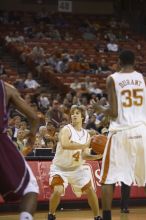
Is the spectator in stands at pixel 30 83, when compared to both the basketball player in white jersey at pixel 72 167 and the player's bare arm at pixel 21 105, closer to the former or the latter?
the basketball player in white jersey at pixel 72 167

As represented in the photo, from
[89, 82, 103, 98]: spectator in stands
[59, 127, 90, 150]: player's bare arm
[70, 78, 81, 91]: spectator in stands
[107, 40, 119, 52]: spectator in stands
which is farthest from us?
[107, 40, 119, 52]: spectator in stands

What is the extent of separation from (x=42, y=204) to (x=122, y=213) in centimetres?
140

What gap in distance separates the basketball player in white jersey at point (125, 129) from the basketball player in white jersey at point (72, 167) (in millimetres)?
1581

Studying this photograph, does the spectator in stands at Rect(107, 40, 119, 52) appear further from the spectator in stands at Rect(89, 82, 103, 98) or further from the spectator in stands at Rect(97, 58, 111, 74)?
the spectator in stands at Rect(89, 82, 103, 98)

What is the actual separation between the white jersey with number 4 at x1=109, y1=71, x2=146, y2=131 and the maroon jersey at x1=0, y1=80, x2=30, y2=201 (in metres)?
1.86

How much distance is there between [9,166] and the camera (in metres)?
5.00

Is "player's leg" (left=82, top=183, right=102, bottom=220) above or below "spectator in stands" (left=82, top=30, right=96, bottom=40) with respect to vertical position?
below

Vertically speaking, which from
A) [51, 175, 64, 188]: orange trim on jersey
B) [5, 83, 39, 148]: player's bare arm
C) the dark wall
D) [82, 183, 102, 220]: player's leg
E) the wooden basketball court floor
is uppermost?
the dark wall

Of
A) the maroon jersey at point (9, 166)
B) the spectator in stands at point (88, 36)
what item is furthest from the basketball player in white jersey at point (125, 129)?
the spectator in stands at point (88, 36)

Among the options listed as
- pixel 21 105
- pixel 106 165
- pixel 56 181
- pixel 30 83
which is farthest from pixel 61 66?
pixel 21 105

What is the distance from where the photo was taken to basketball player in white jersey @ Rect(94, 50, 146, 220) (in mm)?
6594

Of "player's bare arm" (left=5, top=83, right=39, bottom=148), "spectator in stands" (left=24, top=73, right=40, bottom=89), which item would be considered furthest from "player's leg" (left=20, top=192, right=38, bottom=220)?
"spectator in stands" (left=24, top=73, right=40, bottom=89)

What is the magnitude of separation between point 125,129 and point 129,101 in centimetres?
31

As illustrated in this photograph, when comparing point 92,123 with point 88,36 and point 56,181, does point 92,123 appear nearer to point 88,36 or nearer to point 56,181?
point 56,181
